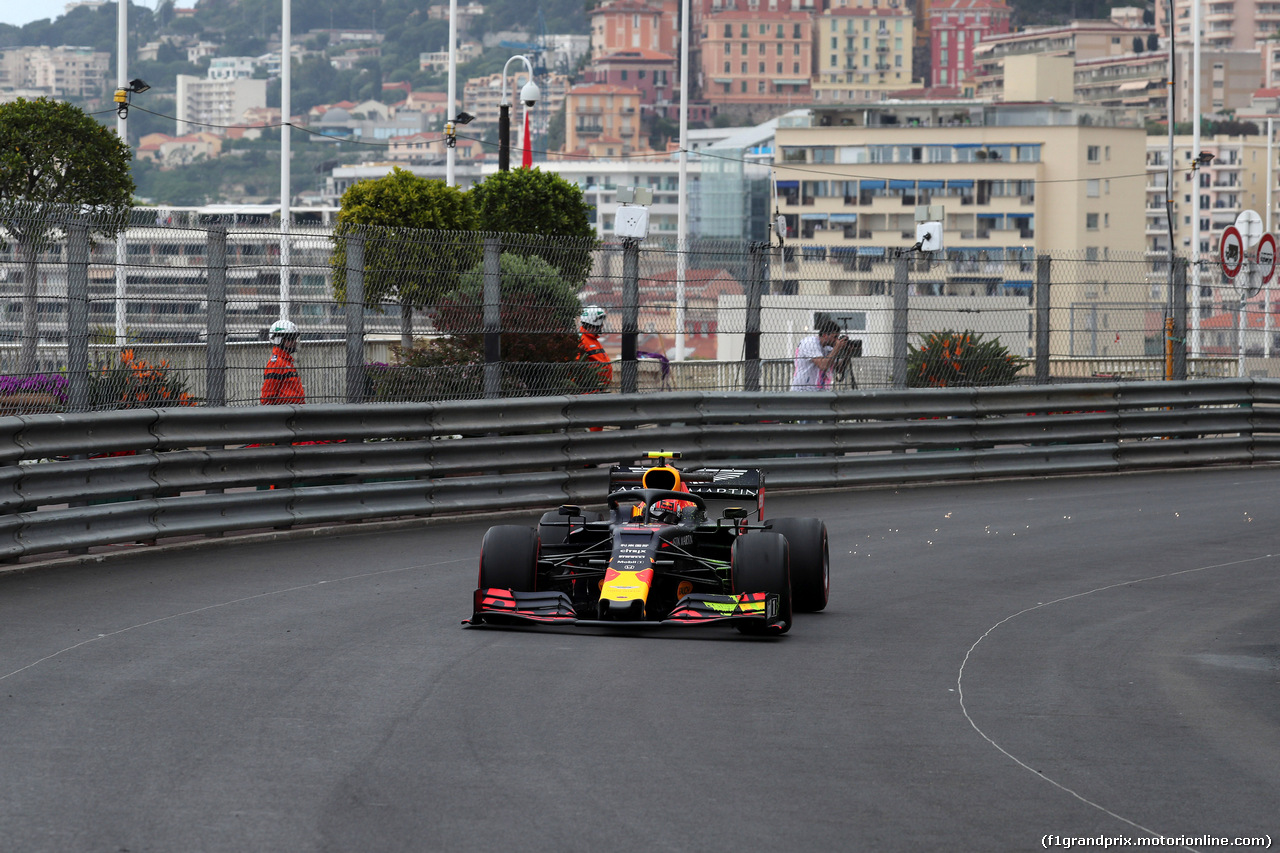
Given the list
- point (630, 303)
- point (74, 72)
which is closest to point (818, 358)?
point (630, 303)

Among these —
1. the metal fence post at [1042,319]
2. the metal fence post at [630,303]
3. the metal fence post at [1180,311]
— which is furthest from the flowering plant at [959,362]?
the metal fence post at [630,303]

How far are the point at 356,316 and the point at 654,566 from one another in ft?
15.4

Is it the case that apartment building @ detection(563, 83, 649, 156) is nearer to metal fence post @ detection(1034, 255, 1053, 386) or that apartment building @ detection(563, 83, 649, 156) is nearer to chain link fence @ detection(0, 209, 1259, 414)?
chain link fence @ detection(0, 209, 1259, 414)

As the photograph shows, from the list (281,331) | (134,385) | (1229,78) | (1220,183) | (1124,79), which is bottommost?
(134,385)

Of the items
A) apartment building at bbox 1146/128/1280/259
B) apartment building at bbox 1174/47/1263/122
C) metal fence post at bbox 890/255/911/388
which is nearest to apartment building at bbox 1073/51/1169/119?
apartment building at bbox 1174/47/1263/122

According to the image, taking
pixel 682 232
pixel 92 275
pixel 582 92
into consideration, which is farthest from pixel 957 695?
pixel 582 92

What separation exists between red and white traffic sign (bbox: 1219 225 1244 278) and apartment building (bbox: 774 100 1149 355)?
77322mm

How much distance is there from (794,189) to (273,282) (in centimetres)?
9772

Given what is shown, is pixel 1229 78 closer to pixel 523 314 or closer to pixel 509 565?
pixel 523 314

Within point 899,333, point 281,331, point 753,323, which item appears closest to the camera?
point 281,331

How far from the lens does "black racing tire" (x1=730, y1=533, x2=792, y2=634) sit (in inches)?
326

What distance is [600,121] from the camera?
650 ft

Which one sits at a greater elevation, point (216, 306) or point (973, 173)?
point (973, 173)

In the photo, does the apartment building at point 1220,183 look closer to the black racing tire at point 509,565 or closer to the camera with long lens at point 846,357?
the camera with long lens at point 846,357
